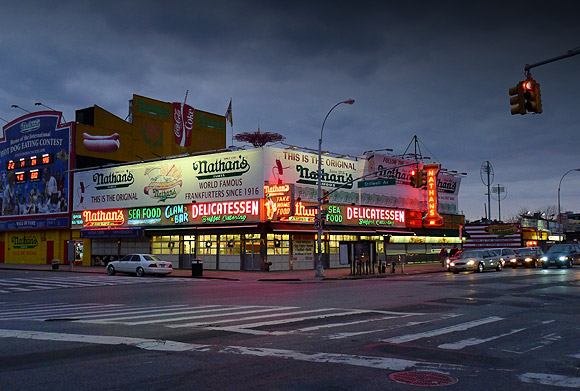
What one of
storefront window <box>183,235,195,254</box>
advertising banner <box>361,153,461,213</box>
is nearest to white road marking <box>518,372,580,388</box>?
storefront window <box>183,235,195,254</box>

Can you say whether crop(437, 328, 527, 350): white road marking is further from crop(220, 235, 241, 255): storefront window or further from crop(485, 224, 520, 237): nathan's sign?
crop(485, 224, 520, 237): nathan's sign

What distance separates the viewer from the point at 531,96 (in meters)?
14.3

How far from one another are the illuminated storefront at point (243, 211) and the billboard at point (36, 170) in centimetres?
251

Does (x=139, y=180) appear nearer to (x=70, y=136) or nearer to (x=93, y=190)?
(x=93, y=190)

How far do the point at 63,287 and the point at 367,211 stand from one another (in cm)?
2788

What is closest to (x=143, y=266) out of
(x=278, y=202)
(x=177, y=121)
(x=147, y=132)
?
(x=278, y=202)

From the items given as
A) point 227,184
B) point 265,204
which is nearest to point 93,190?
point 227,184

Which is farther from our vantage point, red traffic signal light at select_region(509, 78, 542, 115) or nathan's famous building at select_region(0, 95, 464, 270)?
nathan's famous building at select_region(0, 95, 464, 270)

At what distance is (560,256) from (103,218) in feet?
127

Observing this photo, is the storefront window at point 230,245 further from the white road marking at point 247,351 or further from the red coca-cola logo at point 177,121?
the red coca-cola logo at point 177,121

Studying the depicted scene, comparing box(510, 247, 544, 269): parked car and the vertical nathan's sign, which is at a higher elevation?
the vertical nathan's sign

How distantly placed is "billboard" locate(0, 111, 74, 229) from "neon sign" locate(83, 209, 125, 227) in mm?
3180

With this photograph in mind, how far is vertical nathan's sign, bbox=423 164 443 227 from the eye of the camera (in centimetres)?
5234

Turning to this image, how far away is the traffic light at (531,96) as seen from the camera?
14258mm
